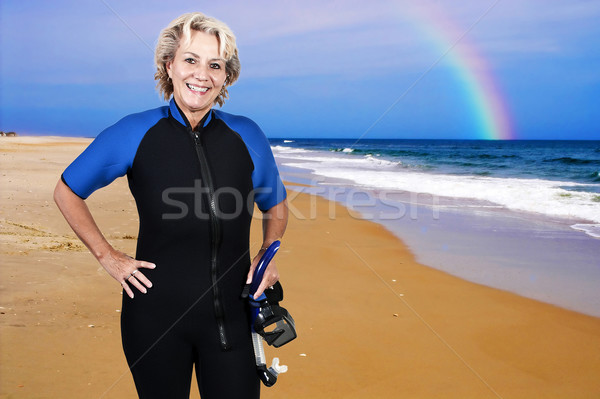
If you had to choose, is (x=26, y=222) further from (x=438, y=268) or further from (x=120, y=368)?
(x=438, y=268)

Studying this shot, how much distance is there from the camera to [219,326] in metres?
1.81

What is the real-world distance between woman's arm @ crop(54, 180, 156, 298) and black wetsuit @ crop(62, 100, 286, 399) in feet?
0.12

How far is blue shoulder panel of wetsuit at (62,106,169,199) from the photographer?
172cm

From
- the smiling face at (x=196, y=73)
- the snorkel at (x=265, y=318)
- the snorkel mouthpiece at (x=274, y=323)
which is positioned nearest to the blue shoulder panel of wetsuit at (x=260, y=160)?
the smiling face at (x=196, y=73)

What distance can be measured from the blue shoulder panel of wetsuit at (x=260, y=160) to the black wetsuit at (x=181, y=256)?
10 cm

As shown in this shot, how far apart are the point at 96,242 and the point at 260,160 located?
2.25 ft

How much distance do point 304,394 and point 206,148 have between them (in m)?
2.09

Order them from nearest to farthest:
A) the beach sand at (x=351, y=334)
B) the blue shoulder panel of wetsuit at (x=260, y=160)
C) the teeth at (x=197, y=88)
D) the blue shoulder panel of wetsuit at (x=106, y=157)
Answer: the blue shoulder panel of wetsuit at (x=106, y=157)
the teeth at (x=197, y=88)
the blue shoulder panel of wetsuit at (x=260, y=160)
the beach sand at (x=351, y=334)

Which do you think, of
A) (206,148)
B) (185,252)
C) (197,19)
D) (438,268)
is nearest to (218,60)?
(197,19)

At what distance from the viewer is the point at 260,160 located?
195cm

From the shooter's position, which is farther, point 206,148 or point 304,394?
point 304,394

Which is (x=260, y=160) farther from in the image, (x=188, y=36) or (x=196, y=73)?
(x=188, y=36)

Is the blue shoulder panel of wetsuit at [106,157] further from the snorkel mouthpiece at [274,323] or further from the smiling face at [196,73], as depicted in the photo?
the snorkel mouthpiece at [274,323]

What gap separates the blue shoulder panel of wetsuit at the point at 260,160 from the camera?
6.36ft
